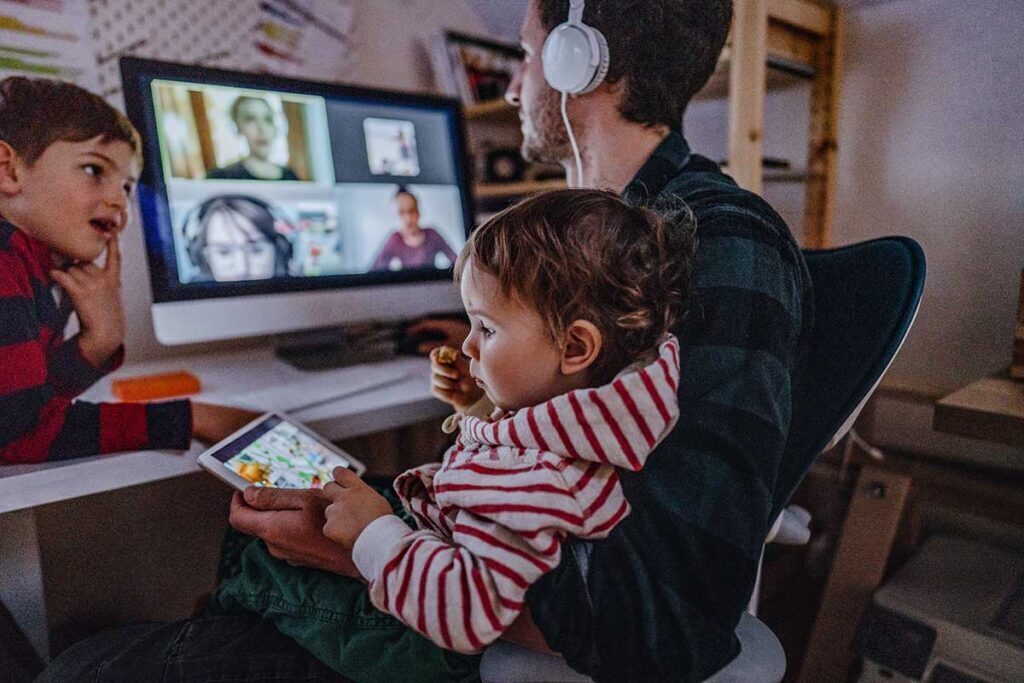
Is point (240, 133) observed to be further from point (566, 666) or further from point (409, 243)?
point (566, 666)

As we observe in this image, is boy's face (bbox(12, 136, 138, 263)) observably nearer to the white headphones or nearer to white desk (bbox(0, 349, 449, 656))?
white desk (bbox(0, 349, 449, 656))

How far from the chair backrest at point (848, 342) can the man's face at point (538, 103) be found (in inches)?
16.7

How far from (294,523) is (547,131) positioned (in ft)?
2.02

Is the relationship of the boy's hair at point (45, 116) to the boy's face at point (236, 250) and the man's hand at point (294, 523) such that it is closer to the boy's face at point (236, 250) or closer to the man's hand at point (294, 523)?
the boy's face at point (236, 250)

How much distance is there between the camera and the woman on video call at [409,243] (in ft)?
4.19

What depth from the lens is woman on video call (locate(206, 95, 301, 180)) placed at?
1.10 metres

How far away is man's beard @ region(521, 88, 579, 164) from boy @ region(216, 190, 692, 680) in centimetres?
→ 36

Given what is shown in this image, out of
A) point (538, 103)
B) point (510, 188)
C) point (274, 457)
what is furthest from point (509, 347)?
point (510, 188)

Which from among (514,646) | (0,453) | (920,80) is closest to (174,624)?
(0,453)

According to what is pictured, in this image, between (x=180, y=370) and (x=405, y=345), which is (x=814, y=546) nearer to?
(x=405, y=345)

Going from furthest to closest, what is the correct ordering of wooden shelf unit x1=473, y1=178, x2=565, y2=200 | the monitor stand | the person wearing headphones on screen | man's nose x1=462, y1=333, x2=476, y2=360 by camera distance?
wooden shelf unit x1=473, y1=178, x2=565, y2=200, the monitor stand, the person wearing headphones on screen, man's nose x1=462, y1=333, x2=476, y2=360

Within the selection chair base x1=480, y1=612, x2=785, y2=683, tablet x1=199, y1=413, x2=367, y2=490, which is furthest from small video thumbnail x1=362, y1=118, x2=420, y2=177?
chair base x1=480, y1=612, x2=785, y2=683

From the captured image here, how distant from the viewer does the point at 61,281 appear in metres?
0.85

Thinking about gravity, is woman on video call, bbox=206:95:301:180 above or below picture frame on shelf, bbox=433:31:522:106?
below
